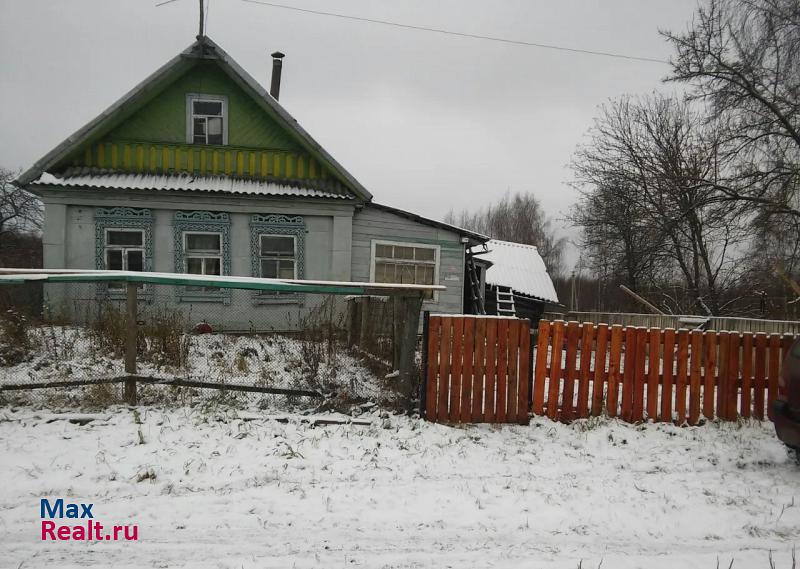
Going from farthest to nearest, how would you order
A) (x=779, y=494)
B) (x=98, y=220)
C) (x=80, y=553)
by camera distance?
(x=98, y=220) < (x=779, y=494) < (x=80, y=553)

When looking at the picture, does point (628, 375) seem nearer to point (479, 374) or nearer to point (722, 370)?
point (722, 370)

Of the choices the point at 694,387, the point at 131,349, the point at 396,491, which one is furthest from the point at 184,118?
the point at 694,387

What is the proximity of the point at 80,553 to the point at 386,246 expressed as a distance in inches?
384

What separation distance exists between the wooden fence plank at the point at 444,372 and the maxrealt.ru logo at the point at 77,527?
3291 mm

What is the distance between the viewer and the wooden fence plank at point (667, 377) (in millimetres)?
5609

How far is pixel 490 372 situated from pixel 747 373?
326 cm

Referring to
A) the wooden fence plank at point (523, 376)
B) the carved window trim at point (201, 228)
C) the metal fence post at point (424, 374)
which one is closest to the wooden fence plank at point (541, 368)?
the wooden fence plank at point (523, 376)

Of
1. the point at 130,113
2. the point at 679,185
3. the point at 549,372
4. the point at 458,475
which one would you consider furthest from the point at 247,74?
the point at 679,185

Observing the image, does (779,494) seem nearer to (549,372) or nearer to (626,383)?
(626,383)

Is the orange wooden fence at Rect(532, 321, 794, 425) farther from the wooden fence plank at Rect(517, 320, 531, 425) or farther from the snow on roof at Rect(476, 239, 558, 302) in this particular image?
the snow on roof at Rect(476, 239, 558, 302)

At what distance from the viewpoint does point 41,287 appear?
223 inches

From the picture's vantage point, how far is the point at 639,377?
564cm

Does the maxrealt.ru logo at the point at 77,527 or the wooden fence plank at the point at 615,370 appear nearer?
the maxrealt.ru logo at the point at 77,527

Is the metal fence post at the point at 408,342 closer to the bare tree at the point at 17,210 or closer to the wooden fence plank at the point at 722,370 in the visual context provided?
the wooden fence plank at the point at 722,370
